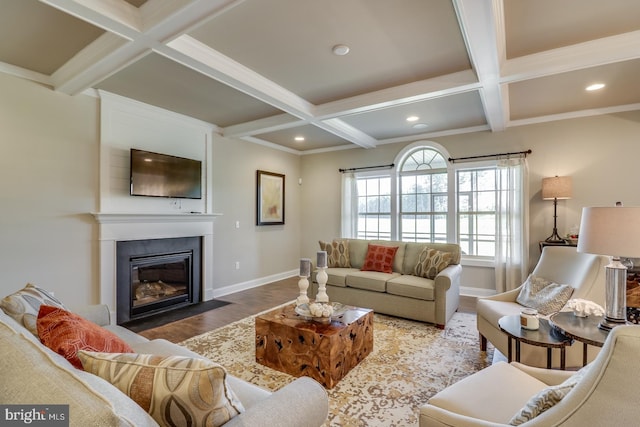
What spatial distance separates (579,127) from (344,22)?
386cm

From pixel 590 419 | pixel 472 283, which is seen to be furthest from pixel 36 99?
pixel 472 283

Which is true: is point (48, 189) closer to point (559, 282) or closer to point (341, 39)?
point (341, 39)

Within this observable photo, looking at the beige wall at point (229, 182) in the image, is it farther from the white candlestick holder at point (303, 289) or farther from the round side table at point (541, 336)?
the round side table at point (541, 336)

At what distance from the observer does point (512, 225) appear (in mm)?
4500

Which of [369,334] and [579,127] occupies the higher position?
[579,127]

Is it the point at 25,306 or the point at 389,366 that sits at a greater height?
the point at 25,306

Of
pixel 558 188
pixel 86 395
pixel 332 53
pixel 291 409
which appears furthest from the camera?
pixel 558 188

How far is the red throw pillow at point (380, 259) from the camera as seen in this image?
4215mm

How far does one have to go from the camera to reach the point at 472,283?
16.1ft

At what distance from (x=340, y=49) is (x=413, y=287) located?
2.62 m

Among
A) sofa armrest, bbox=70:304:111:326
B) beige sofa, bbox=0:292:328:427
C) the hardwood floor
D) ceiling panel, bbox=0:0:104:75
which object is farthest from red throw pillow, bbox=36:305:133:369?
ceiling panel, bbox=0:0:104:75

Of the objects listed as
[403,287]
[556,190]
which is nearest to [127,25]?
[403,287]

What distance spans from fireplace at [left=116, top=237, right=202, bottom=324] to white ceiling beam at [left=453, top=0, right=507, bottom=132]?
159 inches

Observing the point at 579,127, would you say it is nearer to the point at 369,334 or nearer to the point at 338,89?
the point at 338,89
